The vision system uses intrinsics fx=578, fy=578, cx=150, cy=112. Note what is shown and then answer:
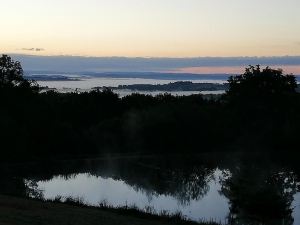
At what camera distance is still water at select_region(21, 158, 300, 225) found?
2443 centimetres

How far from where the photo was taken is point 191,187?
3372 cm

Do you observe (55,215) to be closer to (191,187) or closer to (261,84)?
(191,187)

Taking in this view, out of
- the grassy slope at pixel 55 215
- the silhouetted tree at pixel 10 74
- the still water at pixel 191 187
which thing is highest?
the silhouetted tree at pixel 10 74

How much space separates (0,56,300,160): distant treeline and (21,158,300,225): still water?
5745 millimetres

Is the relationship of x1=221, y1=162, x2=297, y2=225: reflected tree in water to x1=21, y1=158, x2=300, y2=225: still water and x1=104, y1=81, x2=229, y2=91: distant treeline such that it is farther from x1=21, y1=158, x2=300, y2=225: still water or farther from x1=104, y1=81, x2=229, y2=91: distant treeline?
x1=104, y1=81, x2=229, y2=91: distant treeline

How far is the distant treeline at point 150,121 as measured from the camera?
49.9 metres

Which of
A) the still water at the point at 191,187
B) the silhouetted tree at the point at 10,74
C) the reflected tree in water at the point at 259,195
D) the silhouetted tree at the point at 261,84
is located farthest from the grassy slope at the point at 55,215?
the silhouetted tree at the point at 261,84

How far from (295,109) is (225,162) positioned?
16505 mm

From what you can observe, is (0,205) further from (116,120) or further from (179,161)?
(116,120)

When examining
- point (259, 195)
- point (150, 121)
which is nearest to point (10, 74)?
point (150, 121)

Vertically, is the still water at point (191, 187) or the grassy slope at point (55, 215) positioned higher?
the grassy slope at point (55, 215)

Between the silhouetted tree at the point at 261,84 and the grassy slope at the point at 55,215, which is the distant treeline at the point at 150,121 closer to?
the silhouetted tree at the point at 261,84

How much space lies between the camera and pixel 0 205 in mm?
17828

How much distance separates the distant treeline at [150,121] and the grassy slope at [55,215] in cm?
2664
